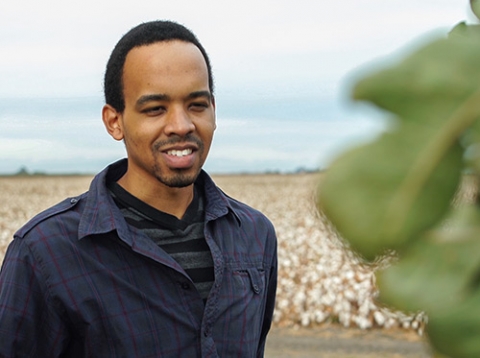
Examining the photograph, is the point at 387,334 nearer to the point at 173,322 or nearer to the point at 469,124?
the point at 173,322

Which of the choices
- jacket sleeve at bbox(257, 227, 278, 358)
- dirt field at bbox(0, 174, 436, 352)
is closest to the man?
jacket sleeve at bbox(257, 227, 278, 358)

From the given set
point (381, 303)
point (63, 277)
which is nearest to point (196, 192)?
point (63, 277)

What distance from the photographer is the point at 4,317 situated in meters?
1.78

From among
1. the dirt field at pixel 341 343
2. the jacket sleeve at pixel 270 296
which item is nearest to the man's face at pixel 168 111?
the jacket sleeve at pixel 270 296

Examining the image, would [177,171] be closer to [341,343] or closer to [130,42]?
[130,42]

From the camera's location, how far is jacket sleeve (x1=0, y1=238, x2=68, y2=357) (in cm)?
176

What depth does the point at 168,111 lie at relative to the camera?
1.65 metres

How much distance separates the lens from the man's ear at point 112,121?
1.90 metres

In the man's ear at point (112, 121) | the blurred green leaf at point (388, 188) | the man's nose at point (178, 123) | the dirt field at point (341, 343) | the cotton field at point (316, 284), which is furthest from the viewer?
the cotton field at point (316, 284)

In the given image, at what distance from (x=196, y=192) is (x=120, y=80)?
0.47 metres

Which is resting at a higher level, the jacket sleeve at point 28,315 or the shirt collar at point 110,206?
the shirt collar at point 110,206

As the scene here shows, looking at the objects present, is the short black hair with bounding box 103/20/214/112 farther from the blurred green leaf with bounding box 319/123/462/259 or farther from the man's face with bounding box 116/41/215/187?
the blurred green leaf with bounding box 319/123/462/259

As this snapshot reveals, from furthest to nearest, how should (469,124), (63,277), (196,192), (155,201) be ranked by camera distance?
(196,192)
(155,201)
(63,277)
(469,124)

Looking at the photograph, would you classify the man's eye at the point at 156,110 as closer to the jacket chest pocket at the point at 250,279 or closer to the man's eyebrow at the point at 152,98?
the man's eyebrow at the point at 152,98
